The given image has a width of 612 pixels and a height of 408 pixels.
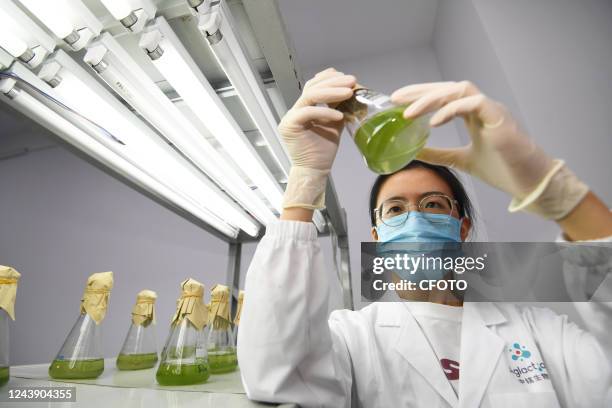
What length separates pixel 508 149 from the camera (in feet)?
1.87

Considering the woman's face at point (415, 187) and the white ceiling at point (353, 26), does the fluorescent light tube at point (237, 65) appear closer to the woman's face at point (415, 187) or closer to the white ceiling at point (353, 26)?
the woman's face at point (415, 187)

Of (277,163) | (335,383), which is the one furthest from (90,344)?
(277,163)

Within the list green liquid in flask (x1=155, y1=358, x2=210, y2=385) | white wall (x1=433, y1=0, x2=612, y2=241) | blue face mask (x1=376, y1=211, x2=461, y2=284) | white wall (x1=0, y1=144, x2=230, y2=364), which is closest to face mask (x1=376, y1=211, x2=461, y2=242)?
blue face mask (x1=376, y1=211, x2=461, y2=284)

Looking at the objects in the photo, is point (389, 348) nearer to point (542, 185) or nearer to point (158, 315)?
point (542, 185)

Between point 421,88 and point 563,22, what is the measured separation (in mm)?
1313

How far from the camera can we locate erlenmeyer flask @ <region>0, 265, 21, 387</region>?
72 centimetres

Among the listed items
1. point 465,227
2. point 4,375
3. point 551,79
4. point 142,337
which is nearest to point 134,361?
point 142,337

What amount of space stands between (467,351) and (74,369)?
1.00 meters

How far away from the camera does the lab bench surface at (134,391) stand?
1.96 feet

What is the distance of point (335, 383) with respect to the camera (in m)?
0.77

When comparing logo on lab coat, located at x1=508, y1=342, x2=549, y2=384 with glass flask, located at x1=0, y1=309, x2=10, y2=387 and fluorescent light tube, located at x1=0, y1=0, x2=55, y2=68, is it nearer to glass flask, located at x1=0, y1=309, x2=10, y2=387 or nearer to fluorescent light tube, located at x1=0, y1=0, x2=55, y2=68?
glass flask, located at x1=0, y1=309, x2=10, y2=387

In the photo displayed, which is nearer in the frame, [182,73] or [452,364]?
[182,73]

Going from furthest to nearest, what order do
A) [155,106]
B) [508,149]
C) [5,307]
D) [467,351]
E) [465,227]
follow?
[465,227] < [467,351] < [155,106] < [5,307] < [508,149]

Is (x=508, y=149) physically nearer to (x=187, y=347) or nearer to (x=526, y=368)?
(x=526, y=368)
